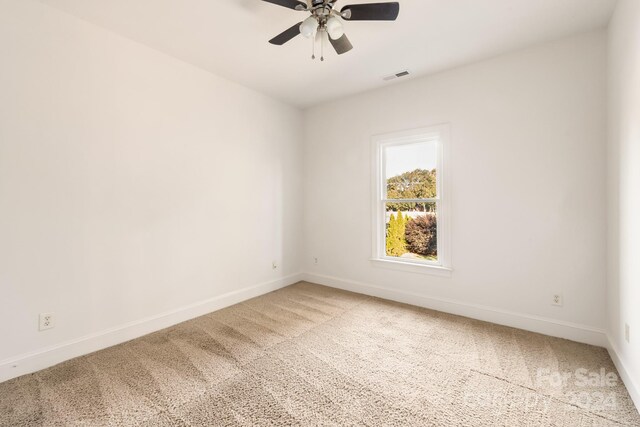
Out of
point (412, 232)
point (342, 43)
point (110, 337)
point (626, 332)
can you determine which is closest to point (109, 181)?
point (110, 337)

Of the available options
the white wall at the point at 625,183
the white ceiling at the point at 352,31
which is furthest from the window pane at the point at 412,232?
the white ceiling at the point at 352,31

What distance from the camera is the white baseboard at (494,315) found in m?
2.60

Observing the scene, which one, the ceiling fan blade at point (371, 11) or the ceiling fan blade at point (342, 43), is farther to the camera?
the ceiling fan blade at point (342, 43)

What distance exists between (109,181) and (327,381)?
100.0 inches

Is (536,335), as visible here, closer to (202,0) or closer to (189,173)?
(189,173)

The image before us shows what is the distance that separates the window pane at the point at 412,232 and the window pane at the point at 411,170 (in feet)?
0.55

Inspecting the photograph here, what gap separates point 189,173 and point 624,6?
3980mm

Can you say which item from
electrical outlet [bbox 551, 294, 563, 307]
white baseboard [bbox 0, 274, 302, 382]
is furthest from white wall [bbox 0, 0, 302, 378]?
electrical outlet [bbox 551, 294, 563, 307]

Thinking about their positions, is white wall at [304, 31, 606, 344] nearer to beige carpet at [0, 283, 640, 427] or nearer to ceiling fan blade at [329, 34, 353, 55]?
beige carpet at [0, 283, 640, 427]

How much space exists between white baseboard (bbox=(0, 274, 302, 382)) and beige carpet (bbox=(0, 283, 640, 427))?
0.27 feet

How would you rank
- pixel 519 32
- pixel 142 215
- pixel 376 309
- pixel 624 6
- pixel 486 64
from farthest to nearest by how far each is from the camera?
pixel 376 309, pixel 486 64, pixel 142 215, pixel 519 32, pixel 624 6

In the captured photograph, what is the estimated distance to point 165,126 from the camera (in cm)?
301

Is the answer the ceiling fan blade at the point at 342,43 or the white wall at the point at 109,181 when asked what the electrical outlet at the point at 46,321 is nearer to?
the white wall at the point at 109,181

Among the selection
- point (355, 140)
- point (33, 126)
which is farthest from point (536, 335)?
point (33, 126)
